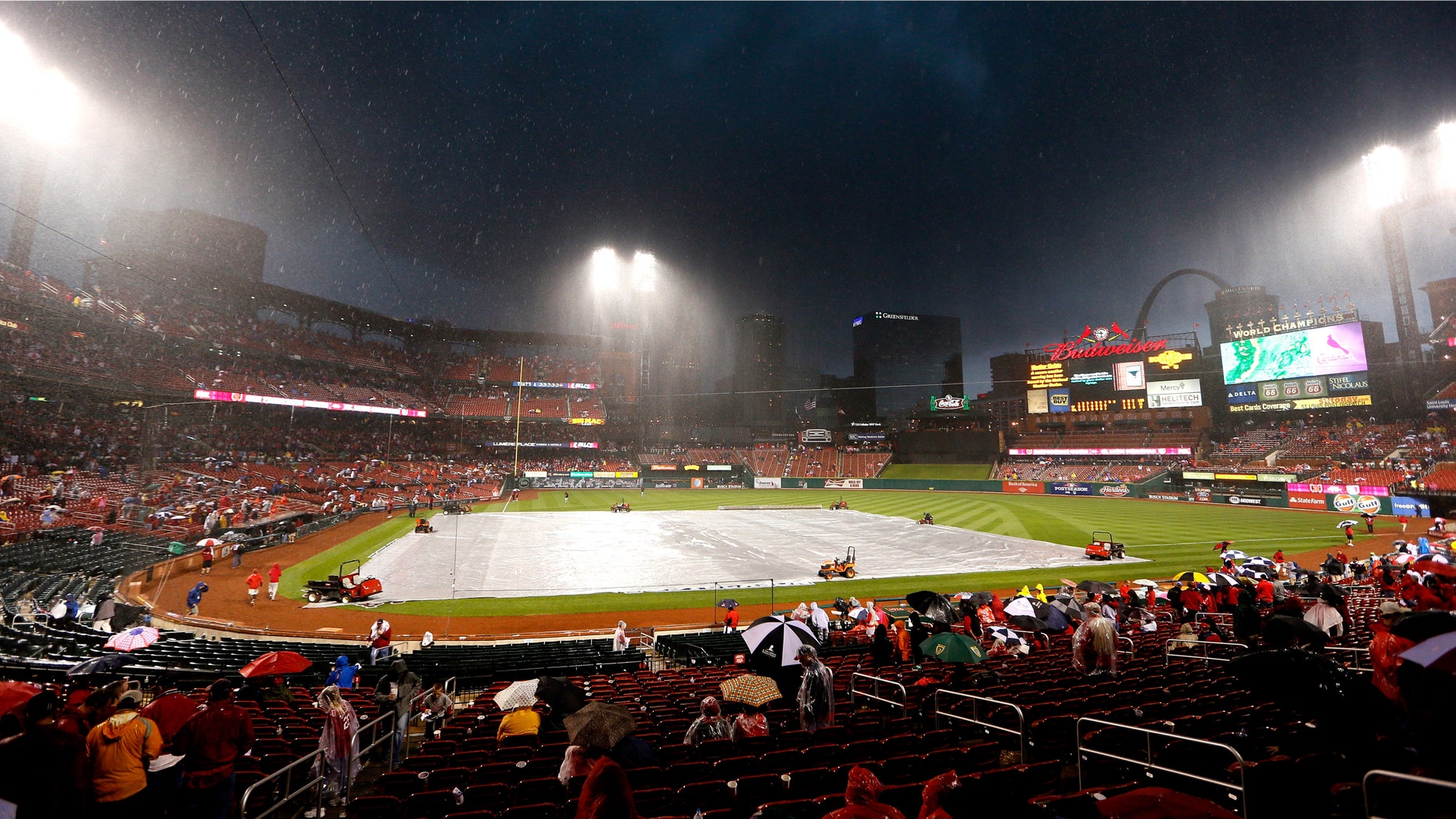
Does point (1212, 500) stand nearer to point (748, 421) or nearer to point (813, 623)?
point (813, 623)

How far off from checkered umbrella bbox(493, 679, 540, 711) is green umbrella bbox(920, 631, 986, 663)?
5736mm

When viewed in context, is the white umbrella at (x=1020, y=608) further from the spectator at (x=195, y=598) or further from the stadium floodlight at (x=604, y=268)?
the stadium floodlight at (x=604, y=268)

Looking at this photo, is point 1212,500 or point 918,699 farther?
point 1212,500

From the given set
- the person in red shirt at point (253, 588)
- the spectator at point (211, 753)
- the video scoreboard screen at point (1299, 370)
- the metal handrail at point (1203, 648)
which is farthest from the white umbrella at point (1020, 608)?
the video scoreboard screen at point (1299, 370)

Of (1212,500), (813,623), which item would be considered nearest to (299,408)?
(813,623)

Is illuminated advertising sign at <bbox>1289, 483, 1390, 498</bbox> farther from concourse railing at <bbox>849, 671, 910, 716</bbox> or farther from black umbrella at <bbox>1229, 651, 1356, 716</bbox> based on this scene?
black umbrella at <bbox>1229, 651, 1356, 716</bbox>

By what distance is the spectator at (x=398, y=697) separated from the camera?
28.6ft

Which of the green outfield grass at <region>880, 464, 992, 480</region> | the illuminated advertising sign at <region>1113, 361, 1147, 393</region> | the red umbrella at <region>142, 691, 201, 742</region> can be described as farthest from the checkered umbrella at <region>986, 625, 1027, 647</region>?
the illuminated advertising sign at <region>1113, 361, 1147, 393</region>

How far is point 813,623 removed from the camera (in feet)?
50.1

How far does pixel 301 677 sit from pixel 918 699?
12786mm

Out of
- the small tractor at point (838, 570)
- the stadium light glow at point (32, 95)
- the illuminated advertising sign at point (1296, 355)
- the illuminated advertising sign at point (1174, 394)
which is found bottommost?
the small tractor at point (838, 570)

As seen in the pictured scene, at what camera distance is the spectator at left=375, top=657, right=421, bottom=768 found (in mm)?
8731

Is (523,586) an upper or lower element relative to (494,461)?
lower

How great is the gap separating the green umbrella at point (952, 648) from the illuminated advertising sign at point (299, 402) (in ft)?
204
